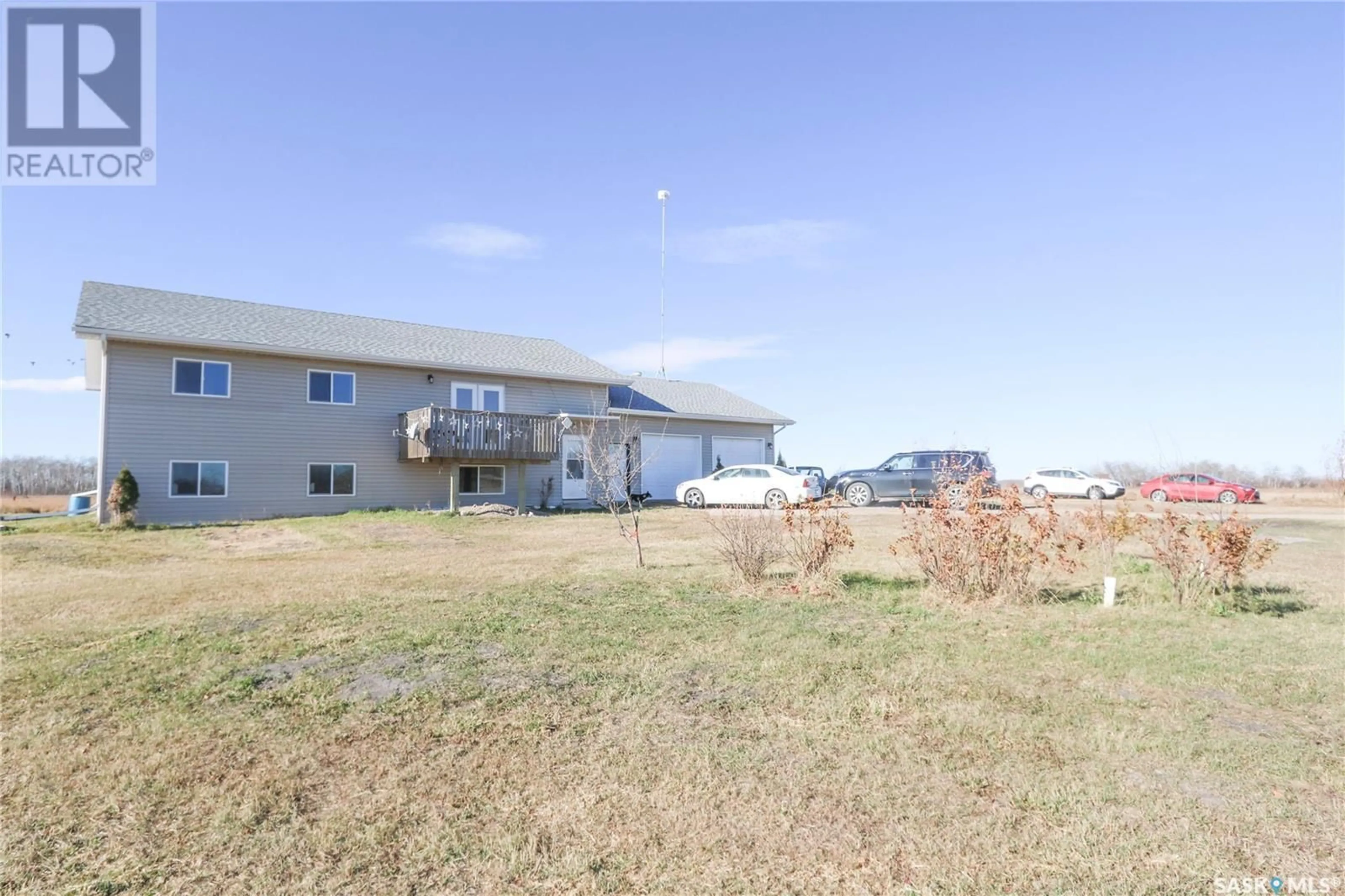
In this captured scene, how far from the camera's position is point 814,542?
8031 millimetres

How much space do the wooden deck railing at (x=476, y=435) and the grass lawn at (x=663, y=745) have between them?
10.6 m

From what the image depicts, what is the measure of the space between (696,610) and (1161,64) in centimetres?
1120

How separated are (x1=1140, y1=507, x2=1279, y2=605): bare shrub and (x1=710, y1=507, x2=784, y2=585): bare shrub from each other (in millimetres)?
4120

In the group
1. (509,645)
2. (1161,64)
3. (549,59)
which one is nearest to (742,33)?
(549,59)

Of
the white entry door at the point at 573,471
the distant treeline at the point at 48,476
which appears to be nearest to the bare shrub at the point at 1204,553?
the white entry door at the point at 573,471

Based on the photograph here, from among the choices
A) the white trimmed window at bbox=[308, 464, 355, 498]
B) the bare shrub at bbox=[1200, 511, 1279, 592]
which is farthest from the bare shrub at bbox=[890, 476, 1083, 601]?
the white trimmed window at bbox=[308, 464, 355, 498]

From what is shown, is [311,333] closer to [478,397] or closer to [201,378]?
[201,378]

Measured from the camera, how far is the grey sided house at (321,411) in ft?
51.8

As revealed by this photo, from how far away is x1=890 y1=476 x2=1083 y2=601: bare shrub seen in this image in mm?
7250

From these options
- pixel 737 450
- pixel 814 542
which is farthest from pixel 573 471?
pixel 814 542

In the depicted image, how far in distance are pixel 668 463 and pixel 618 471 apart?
13080mm

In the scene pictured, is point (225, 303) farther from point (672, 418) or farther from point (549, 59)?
point (672, 418)

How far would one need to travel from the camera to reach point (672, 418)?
2506 cm

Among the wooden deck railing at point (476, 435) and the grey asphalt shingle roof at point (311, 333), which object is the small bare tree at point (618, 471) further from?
the grey asphalt shingle roof at point (311, 333)
